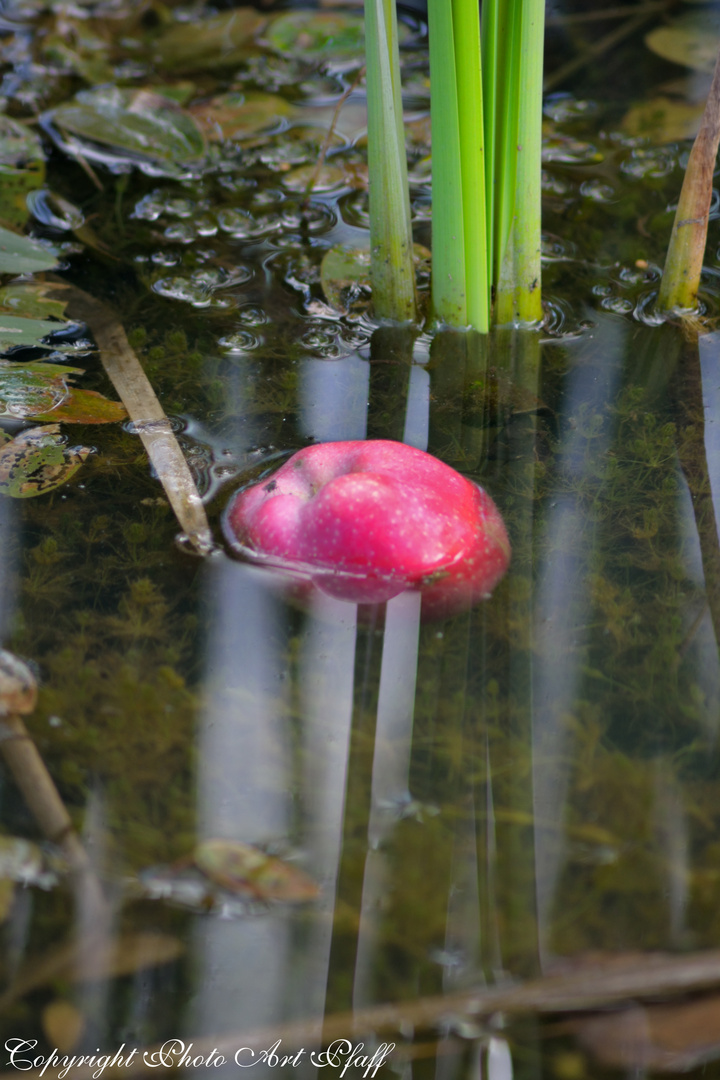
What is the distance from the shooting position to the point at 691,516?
1.76 m

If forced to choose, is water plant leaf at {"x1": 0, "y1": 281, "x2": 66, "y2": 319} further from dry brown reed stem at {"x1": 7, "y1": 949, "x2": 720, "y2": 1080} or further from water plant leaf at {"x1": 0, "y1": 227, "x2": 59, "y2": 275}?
dry brown reed stem at {"x1": 7, "y1": 949, "x2": 720, "y2": 1080}

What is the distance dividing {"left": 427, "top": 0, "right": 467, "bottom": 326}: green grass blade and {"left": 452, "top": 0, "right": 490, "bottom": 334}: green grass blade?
0.06 ft

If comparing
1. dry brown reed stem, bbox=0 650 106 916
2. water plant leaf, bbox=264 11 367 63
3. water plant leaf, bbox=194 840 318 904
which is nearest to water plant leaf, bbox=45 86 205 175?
water plant leaf, bbox=264 11 367 63

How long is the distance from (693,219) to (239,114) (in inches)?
71.7

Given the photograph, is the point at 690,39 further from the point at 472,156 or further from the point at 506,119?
the point at 472,156

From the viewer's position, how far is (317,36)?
3.50 m

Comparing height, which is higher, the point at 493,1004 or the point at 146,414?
the point at 146,414

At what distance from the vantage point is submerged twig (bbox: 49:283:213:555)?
5.75 ft

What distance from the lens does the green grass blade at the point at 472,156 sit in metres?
1.72

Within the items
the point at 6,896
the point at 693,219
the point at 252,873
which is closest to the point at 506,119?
the point at 693,219

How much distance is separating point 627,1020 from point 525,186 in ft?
5.74

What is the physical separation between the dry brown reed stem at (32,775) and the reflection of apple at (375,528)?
19.9 inches

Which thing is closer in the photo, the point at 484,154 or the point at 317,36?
the point at 484,154

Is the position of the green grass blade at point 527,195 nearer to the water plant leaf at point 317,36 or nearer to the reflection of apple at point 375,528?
the reflection of apple at point 375,528
